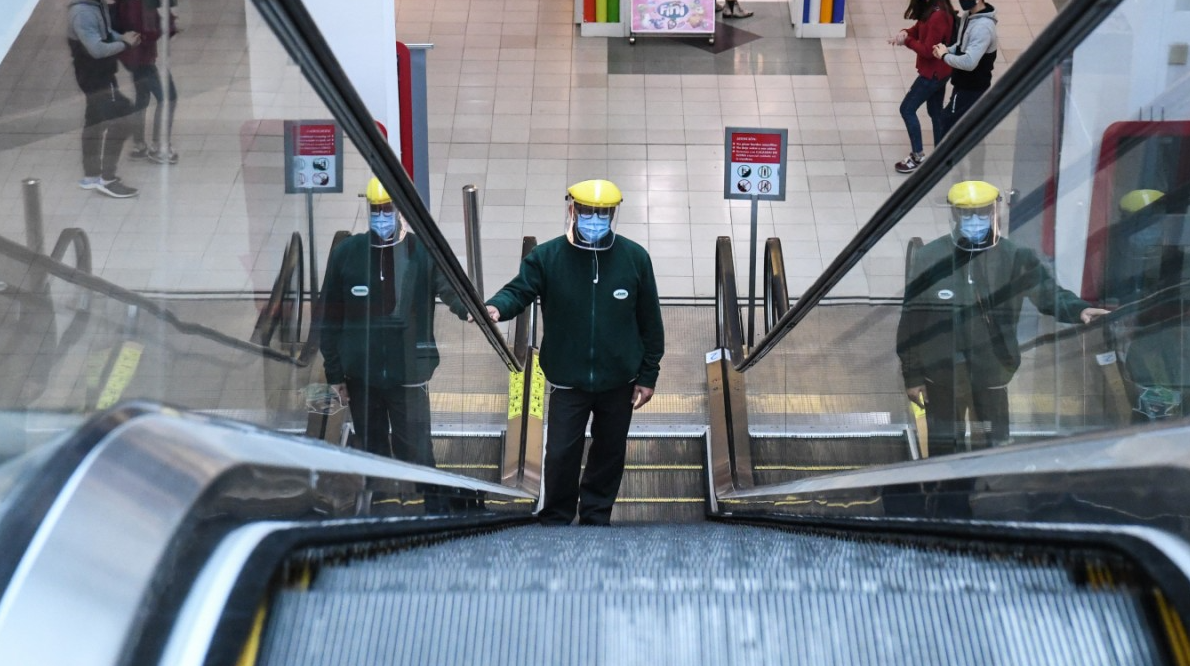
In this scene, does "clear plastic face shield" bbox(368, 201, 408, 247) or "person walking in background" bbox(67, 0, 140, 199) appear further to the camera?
"person walking in background" bbox(67, 0, 140, 199)

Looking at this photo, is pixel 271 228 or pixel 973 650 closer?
pixel 973 650

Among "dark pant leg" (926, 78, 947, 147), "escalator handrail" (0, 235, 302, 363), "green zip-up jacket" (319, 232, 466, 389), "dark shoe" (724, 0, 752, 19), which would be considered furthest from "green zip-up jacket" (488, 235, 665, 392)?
"dark shoe" (724, 0, 752, 19)

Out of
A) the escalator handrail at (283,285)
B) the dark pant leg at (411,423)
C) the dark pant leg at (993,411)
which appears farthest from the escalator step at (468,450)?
the dark pant leg at (993,411)

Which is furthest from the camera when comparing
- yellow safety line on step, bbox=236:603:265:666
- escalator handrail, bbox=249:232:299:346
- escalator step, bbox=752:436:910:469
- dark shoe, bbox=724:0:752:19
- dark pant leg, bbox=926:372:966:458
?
dark shoe, bbox=724:0:752:19

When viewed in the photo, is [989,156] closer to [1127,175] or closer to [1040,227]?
[1040,227]

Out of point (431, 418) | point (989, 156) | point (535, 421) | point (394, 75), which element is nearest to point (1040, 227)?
point (989, 156)

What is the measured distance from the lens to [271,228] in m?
3.01

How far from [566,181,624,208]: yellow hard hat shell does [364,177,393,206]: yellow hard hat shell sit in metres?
1.45

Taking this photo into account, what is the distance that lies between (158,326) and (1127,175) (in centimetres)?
234

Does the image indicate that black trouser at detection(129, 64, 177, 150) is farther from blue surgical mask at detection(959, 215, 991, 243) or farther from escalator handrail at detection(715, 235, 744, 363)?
escalator handrail at detection(715, 235, 744, 363)

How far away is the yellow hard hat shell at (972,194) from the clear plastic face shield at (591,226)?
5.29 ft

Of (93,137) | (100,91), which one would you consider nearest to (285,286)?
(93,137)

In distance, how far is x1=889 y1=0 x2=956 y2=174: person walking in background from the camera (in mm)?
8453

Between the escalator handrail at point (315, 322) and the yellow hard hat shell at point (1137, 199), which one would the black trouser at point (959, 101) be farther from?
the escalator handrail at point (315, 322)
